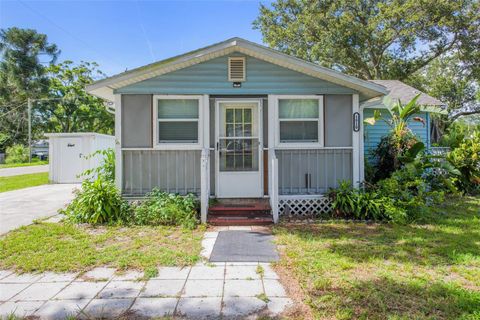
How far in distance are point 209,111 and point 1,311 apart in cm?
464

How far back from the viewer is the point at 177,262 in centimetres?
374

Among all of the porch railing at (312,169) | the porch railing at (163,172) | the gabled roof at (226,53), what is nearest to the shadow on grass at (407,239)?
the porch railing at (312,169)

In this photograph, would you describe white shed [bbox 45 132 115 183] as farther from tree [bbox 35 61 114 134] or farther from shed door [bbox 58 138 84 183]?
tree [bbox 35 61 114 134]

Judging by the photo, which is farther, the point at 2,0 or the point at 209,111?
the point at 2,0

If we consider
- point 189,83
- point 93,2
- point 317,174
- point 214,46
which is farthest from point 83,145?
point 317,174

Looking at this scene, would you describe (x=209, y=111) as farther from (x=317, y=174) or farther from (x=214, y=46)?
(x=317, y=174)

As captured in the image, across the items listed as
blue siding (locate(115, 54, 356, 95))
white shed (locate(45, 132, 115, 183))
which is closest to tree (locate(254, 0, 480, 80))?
blue siding (locate(115, 54, 356, 95))

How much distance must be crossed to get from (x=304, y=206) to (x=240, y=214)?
1.47 meters

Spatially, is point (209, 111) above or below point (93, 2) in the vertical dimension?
below

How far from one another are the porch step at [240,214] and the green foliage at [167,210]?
1.30 ft

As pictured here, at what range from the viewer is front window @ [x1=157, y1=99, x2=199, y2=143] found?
6.24 metres

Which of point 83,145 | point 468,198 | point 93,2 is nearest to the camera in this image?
point 468,198

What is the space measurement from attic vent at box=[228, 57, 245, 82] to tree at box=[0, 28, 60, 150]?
1088 inches

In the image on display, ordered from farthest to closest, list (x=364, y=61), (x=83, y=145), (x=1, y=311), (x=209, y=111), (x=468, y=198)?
(x=364, y=61) < (x=83, y=145) < (x=468, y=198) < (x=209, y=111) < (x=1, y=311)
